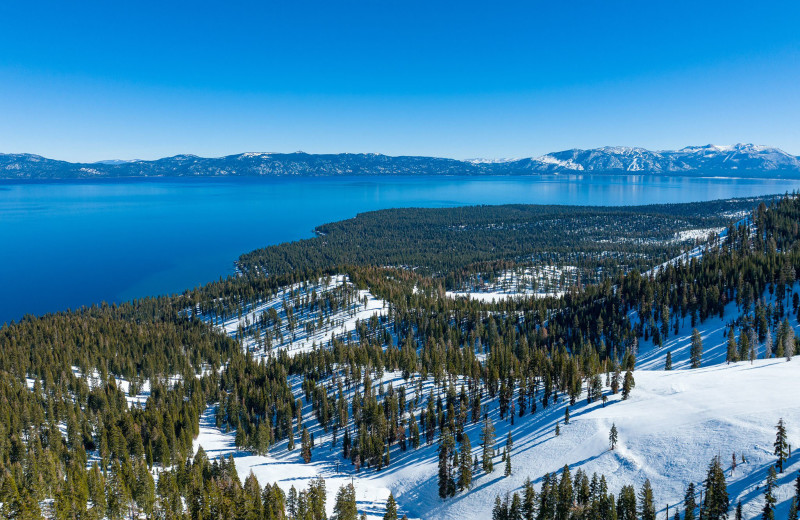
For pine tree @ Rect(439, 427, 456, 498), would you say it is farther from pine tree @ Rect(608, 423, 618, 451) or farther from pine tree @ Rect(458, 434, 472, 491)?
pine tree @ Rect(608, 423, 618, 451)

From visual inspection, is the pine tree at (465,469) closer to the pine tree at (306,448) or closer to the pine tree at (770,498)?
the pine tree at (306,448)

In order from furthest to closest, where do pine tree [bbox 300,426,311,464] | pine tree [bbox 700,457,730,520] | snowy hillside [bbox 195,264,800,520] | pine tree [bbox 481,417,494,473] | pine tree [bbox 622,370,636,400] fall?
pine tree [bbox 300,426,311,464], pine tree [bbox 622,370,636,400], pine tree [bbox 481,417,494,473], snowy hillside [bbox 195,264,800,520], pine tree [bbox 700,457,730,520]

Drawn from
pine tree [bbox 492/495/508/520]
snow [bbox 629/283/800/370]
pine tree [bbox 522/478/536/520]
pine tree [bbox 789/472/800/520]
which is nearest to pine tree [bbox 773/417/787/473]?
pine tree [bbox 789/472/800/520]

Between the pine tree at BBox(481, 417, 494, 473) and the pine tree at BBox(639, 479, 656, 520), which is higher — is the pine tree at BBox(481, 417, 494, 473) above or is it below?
below

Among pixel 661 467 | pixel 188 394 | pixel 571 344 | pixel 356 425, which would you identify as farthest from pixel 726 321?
pixel 188 394

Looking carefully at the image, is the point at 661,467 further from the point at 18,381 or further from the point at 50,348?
the point at 50,348

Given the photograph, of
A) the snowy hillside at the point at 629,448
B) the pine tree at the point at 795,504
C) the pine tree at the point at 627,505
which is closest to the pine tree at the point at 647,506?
the pine tree at the point at 627,505
